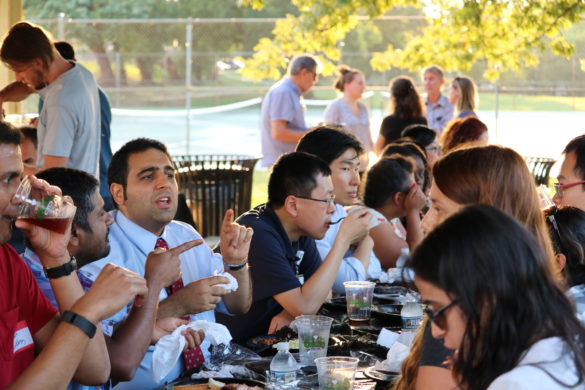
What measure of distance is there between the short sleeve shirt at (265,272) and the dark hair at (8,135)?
5.10 feet

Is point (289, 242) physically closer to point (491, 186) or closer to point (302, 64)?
point (491, 186)

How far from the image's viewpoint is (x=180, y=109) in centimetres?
2023

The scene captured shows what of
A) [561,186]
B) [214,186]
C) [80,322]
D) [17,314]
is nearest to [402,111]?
[214,186]

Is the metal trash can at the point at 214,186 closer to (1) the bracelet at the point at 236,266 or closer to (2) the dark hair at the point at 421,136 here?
(2) the dark hair at the point at 421,136

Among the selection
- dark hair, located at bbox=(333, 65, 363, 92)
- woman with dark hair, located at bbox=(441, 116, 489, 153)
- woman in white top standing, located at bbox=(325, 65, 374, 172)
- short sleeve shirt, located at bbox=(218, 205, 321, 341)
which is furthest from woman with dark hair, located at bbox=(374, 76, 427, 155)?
short sleeve shirt, located at bbox=(218, 205, 321, 341)

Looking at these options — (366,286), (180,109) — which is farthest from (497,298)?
(180,109)

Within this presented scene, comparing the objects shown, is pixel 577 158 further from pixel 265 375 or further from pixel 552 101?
pixel 552 101

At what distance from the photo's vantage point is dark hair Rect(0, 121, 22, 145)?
8.38 feet

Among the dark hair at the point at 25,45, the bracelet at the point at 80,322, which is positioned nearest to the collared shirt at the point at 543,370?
the bracelet at the point at 80,322

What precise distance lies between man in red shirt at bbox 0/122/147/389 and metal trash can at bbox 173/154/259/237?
539 centimetres

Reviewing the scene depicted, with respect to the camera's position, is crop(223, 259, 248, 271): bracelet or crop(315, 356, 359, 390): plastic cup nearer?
crop(315, 356, 359, 390): plastic cup

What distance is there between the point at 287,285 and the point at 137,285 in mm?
1440

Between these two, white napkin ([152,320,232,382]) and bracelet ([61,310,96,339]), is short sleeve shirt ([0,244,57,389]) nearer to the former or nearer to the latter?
bracelet ([61,310,96,339])

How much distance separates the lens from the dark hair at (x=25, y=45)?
16.5 ft
